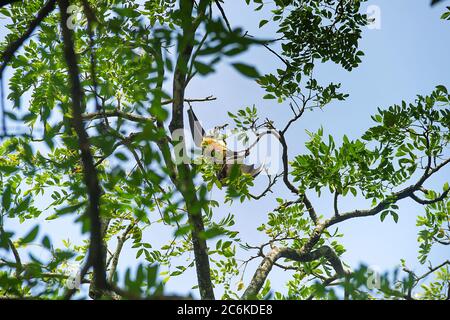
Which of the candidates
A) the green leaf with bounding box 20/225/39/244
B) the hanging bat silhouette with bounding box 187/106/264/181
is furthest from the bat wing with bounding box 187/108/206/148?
the green leaf with bounding box 20/225/39/244

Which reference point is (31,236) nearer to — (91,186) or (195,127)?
(91,186)

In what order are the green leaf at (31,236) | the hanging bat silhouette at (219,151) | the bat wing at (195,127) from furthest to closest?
1. the bat wing at (195,127)
2. the hanging bat silhouette at (219,151)
3. the green leaf at (31,236)

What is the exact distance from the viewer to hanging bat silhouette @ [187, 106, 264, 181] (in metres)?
4.95

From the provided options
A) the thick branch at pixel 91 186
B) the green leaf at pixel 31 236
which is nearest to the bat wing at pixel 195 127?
the green leaf at pixel 31 236

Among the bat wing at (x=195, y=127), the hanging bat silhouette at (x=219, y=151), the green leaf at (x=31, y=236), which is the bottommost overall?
the green leaf at (x=31, y=236)

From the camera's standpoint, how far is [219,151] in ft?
17.1

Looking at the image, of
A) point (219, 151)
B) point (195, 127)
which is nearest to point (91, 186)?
point (219, 151)

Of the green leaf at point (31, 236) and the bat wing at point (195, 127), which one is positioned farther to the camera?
the bat wing at point (195, 127)

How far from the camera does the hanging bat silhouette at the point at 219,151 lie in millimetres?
4952

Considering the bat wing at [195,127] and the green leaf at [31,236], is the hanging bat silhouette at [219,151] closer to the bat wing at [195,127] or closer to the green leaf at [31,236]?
the bat wing at [195,127]

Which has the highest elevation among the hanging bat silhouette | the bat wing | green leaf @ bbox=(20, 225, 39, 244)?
the bat wing

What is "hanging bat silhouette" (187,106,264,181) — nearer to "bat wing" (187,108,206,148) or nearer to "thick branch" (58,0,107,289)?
"bat wing" (187,108,206,148)

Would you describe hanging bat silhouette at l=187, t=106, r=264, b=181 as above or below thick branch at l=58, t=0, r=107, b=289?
above
